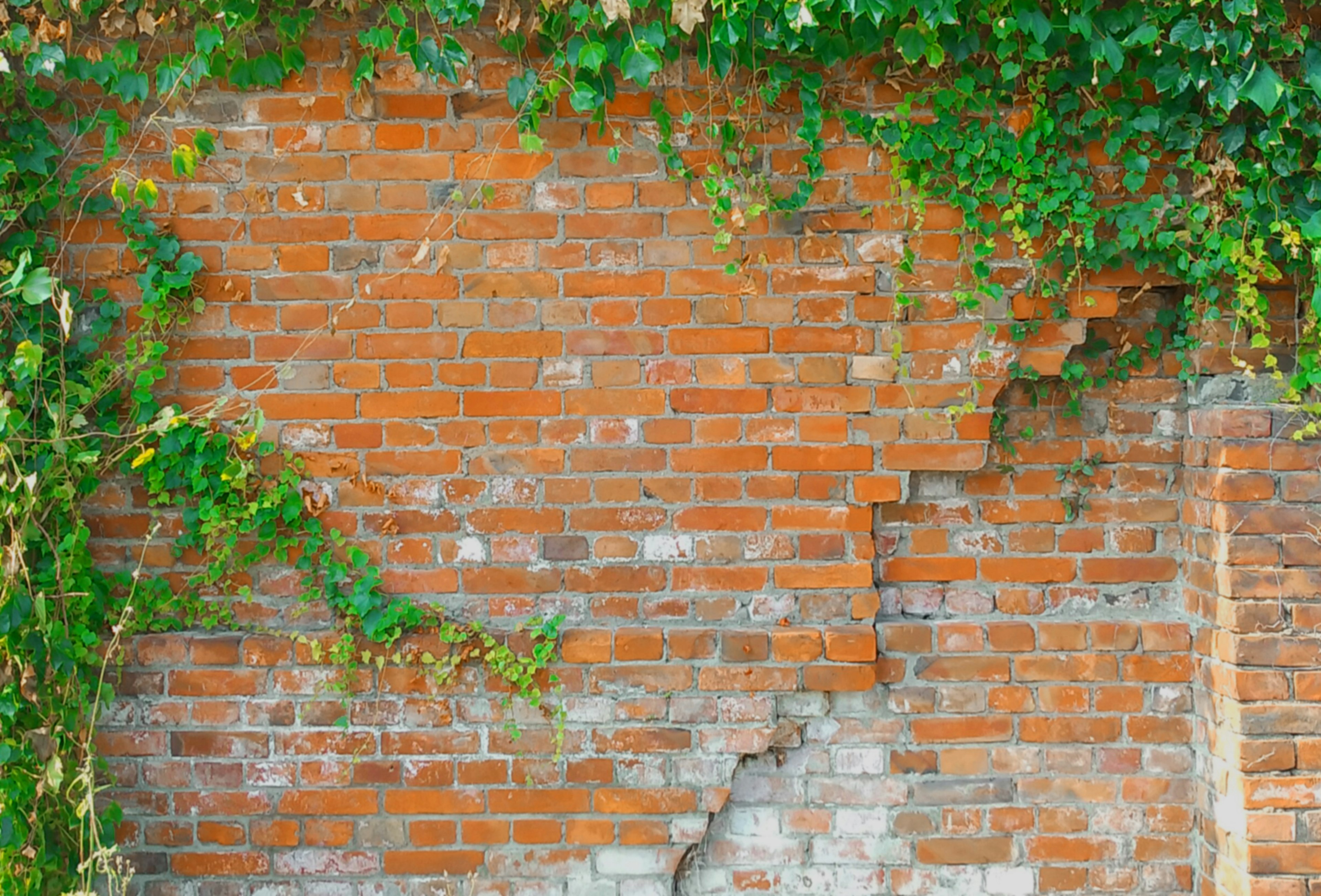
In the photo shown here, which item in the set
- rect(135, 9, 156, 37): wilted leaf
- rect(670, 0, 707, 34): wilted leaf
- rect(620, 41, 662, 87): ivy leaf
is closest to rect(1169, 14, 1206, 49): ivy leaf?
rect(670, 0, 707, 34): wilted leaf

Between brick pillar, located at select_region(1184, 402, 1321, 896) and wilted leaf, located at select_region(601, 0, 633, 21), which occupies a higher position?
wilted leaf, located at select_region(601, 0, 633, 21)

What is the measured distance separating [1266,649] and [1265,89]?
55.5 inches

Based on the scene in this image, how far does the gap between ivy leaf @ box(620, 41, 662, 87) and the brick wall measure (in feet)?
0.60

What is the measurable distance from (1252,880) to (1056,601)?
0.82 meters

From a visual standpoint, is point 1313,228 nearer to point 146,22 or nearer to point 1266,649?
point 1266,649

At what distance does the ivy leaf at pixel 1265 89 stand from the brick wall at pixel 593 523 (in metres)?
0.50

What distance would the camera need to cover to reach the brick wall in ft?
8.43

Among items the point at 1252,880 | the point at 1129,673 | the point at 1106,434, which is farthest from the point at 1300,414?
the point at 1252,880

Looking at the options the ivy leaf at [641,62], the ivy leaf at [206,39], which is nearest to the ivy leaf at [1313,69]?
the ivy leaf at [641,62]

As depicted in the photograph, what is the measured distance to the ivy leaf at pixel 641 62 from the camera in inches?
92.2

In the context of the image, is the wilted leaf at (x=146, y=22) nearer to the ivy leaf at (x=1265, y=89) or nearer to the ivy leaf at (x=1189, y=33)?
the ivy leaf at (x=1189, y=33)

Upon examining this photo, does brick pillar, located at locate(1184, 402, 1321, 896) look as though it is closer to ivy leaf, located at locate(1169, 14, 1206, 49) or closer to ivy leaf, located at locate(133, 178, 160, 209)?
ivy leaf, located at locate(1169, 14, 1206, 49)

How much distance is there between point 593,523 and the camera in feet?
8.54

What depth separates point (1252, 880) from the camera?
2416 mm
